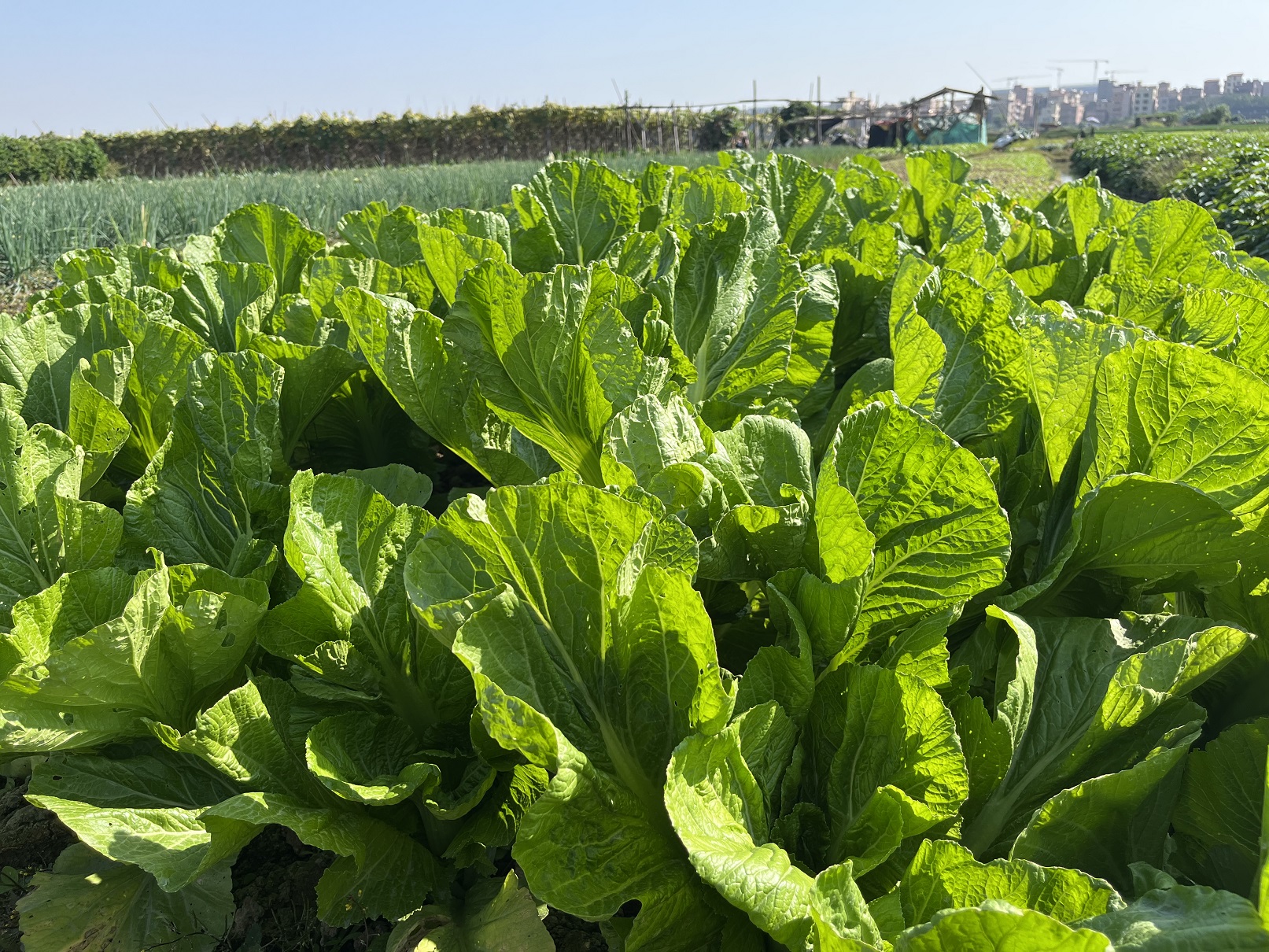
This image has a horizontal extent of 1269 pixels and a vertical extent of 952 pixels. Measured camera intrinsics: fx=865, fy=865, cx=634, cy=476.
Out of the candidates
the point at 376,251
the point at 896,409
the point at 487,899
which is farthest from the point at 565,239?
the point at 487,899

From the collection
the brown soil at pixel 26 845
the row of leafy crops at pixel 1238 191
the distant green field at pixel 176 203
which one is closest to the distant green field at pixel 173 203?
the distant green field at pixel 176 203

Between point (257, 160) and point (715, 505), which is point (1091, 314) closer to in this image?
point (715, 505)

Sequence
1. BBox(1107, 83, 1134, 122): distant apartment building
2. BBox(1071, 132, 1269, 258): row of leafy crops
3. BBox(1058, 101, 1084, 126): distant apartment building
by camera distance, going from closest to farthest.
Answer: BBox(1071, 132, 1269, 258): row of leafy crops → BBox(1107, 83, 1134, 122): distant apartment building → BBox(1058, 101, 1084, 126): distant apartment building

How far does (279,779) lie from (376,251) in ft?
4.61

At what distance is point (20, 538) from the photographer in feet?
3.85

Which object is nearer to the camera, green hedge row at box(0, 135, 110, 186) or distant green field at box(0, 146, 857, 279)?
distant green field at box(0, 146, 857, 279)

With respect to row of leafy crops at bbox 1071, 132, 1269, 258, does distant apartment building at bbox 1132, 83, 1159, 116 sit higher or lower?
higher

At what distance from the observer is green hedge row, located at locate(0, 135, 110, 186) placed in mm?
27969

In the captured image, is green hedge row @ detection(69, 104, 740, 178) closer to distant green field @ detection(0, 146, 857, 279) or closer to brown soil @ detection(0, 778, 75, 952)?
distant green field @ detection(0, 146, 857, 279)

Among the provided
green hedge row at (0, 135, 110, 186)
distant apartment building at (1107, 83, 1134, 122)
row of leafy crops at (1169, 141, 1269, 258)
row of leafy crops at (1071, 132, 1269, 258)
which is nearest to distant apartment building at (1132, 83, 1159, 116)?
distant apartment building at (1107, 83, 1134, 122)

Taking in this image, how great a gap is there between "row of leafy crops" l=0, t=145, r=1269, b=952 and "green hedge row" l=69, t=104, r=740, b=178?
39.8 m

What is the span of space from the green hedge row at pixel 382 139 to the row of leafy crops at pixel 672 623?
39.8m

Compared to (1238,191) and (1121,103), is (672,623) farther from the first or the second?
(1121,103)

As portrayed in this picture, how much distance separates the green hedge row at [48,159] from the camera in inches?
1101
